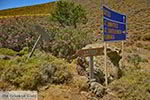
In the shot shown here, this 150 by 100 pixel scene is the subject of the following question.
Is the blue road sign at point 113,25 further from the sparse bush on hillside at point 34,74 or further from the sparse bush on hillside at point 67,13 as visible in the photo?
the sparse bush on hillside at point 67,13

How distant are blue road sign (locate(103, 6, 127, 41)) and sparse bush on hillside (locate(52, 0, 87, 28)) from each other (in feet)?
36.3

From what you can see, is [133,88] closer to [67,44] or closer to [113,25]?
[113,25]

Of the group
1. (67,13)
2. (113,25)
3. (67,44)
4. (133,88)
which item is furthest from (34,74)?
(67,13)

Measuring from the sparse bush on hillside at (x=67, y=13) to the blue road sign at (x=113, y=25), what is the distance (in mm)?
11063

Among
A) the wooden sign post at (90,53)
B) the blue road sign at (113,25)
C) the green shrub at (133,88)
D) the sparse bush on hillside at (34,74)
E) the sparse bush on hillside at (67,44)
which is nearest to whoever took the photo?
the green shrub at (133,88)

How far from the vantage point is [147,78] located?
7449 mm

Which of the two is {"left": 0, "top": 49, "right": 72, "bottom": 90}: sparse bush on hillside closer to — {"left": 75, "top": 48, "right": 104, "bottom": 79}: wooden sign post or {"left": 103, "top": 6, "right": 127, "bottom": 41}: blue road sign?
{"left": 75, "top": 48, "right": 104, "bottom": 79}: wooden sign post

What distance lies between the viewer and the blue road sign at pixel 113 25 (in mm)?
7434

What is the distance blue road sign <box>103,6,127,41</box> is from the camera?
743 centimetres

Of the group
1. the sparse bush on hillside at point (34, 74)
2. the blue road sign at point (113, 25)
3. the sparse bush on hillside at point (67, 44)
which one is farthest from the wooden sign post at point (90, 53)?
the sparse bush on hillside at point (67, 44)

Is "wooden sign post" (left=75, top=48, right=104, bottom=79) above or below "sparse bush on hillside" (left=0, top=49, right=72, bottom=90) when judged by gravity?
above

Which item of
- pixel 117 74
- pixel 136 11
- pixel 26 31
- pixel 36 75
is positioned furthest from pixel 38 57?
pixel 136 11

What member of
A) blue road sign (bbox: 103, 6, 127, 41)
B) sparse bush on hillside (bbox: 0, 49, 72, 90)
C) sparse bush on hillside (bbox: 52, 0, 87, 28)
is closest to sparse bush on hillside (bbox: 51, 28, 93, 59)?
blue road sign (bbox: 103, 6, 127, 41)

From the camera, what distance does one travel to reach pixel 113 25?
797cm
